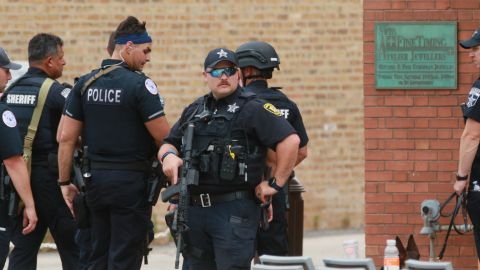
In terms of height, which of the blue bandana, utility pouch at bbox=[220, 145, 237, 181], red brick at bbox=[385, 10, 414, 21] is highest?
red brick at bbox=[385, 10, 414, 21]

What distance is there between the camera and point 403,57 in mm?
9891

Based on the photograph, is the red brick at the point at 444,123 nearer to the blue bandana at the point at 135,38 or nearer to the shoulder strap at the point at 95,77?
the blue bandana at the point at 135,38

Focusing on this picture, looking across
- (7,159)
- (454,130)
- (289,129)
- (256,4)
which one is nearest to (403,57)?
(454,130)

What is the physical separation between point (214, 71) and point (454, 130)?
2.89 metres

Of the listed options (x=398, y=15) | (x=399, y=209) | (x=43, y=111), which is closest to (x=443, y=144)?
(x=399, y=209)

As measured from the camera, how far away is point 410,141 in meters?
9.95

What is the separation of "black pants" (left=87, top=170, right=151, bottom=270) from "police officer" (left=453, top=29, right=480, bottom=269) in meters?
2.13

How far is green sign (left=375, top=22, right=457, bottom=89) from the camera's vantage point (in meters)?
9.83

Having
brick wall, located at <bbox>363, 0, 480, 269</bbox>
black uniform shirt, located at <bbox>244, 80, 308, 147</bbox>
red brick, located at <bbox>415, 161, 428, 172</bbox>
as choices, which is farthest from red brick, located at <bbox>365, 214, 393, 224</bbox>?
black uniform shirt, located at <bbox>244, 80, 308, 147</bbox>

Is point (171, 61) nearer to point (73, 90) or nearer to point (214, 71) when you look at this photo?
point (73, 90)

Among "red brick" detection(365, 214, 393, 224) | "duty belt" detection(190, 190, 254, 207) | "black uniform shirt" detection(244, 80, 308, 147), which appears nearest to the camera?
"duty belt" detection(190, 190, 254, 207)

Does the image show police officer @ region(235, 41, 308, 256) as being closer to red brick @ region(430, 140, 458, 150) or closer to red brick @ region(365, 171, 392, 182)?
red brick @ region(365, 171, 392, 182)

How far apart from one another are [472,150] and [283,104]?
131cm

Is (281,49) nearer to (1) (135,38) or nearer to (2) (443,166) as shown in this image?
(2) (443,166)
